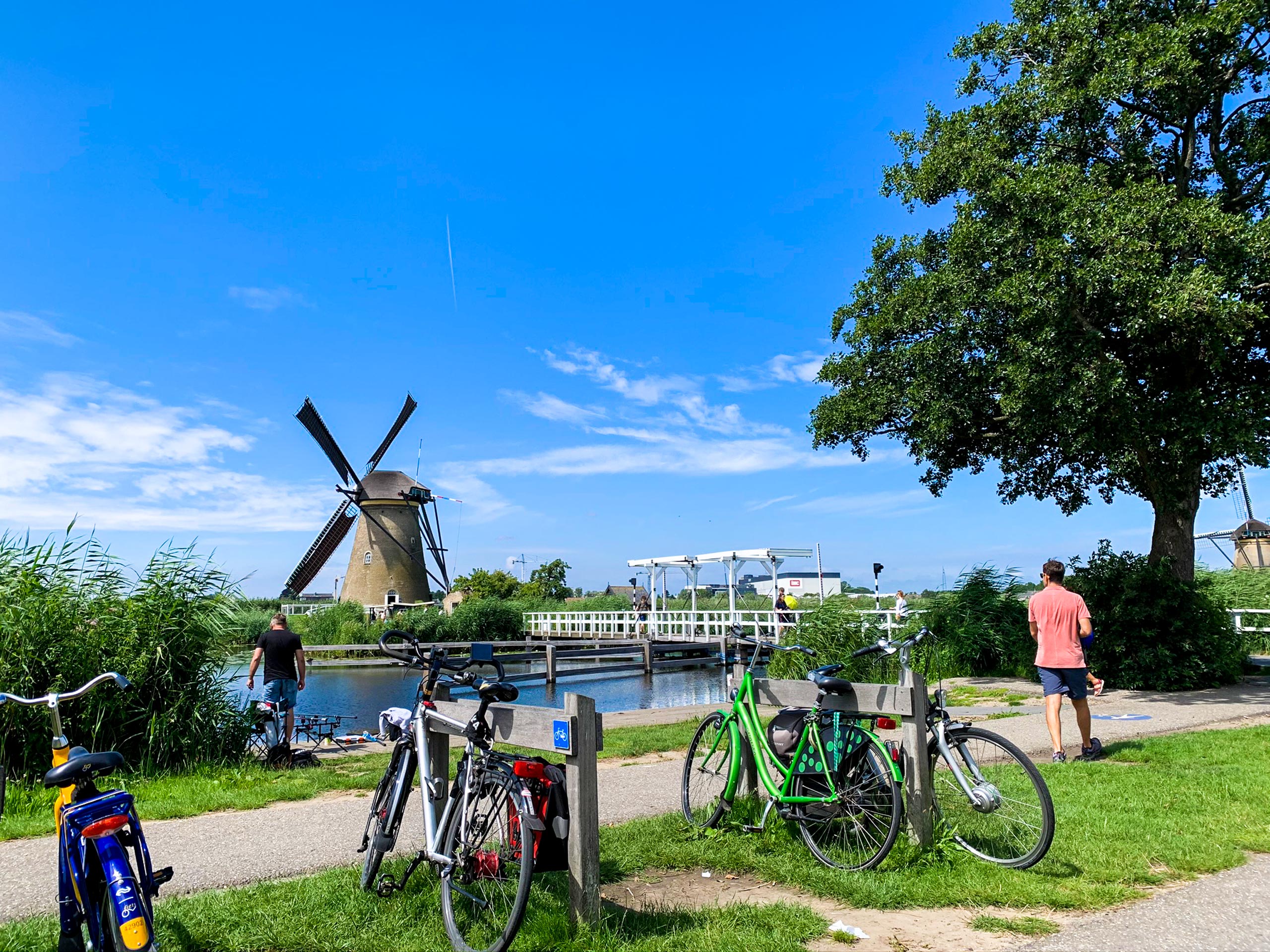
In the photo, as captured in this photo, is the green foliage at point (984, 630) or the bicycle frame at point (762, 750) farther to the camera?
the green foliage at point (984, 630)

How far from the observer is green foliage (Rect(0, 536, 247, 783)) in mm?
7359

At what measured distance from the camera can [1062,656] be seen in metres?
7.25

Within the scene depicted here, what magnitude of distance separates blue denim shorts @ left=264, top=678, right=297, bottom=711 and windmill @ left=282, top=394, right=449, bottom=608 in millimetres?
35630

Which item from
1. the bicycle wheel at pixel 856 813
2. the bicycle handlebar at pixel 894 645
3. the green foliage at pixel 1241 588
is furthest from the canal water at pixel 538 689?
the bicycle handlebar at pixel 894 645

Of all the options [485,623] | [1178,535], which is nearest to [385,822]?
[1178,535]

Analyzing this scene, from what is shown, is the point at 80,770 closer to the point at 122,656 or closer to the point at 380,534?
the point at 122,656

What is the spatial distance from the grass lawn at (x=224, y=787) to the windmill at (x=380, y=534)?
36.4 m

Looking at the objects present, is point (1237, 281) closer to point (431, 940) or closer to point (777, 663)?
point (777, 663)

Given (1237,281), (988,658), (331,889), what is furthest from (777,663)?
(331,889)

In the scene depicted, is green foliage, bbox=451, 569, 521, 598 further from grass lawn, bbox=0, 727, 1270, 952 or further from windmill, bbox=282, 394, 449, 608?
grass lawn, bbox=0, 727, 1270, 952

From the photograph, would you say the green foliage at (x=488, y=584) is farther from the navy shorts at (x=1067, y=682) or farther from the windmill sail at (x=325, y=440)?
the navy shorts at (x=1067, y=682)

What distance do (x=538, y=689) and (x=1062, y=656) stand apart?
65.5ft

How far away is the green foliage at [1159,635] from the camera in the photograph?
1259 cm

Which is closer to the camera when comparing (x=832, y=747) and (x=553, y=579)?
(x=832, y=747)
